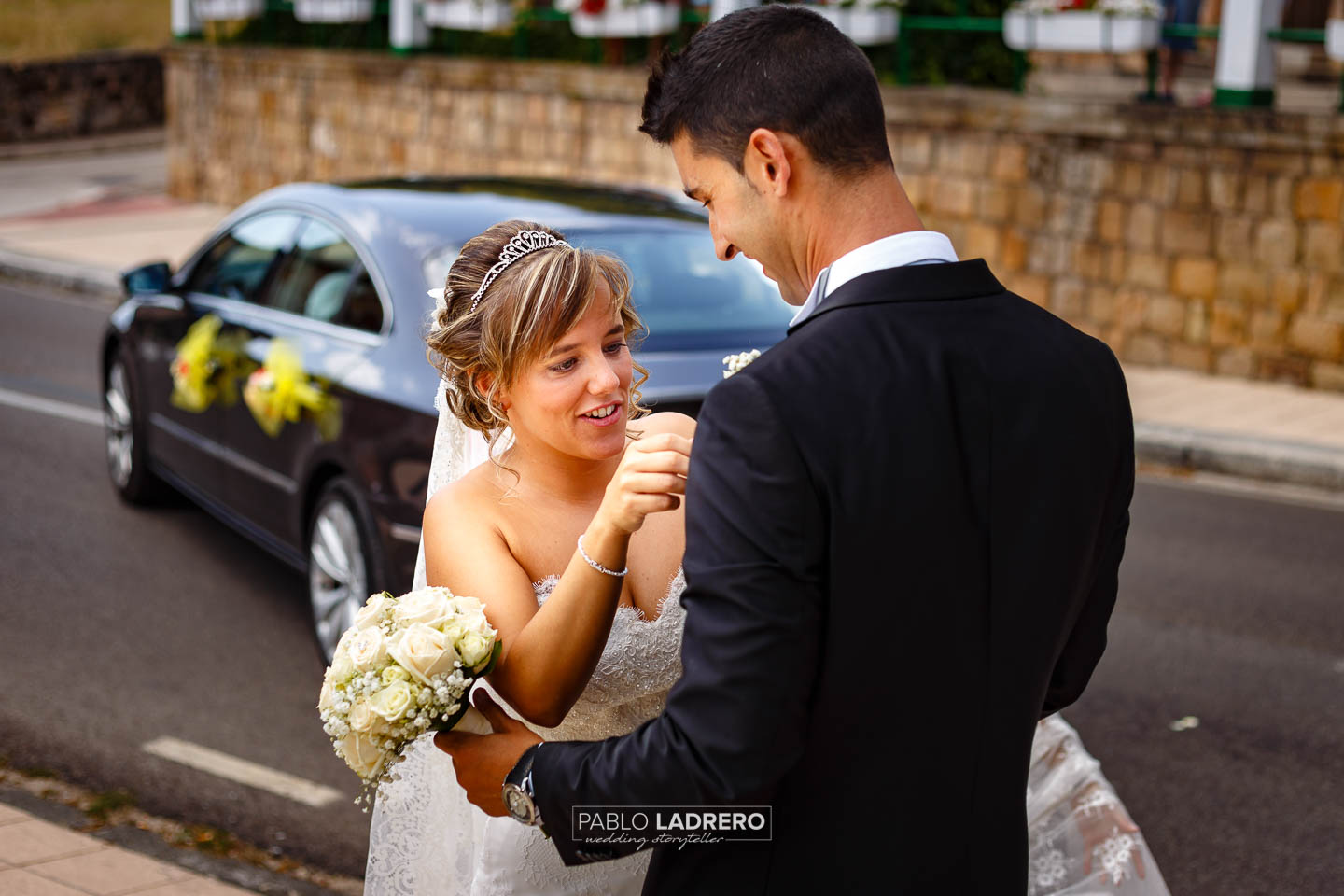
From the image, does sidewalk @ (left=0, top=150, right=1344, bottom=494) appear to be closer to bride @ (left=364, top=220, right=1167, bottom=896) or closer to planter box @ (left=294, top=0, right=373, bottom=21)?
planter box @ (left=294, top=0, right=373, bottom=21)

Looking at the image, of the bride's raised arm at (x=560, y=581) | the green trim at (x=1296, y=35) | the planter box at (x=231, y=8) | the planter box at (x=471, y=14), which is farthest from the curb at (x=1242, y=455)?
the planter box at (x=231, y=8)

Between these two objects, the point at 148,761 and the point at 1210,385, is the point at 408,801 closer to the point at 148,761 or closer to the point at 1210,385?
the point at 148,761

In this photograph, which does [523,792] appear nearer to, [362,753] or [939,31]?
[362,753]

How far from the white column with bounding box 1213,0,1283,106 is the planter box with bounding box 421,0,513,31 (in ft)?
26.6

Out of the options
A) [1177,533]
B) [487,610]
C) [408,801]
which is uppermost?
[487,610]

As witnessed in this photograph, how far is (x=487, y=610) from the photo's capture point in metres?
2.35

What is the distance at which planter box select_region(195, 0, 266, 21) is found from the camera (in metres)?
20.1

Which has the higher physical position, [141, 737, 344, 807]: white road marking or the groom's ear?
the groom's ear

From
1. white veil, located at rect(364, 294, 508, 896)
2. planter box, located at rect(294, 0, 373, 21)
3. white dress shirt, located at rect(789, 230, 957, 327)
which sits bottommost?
white veil, located at rect(364, 294, 508, 896)

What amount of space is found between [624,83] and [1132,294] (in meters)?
5.77

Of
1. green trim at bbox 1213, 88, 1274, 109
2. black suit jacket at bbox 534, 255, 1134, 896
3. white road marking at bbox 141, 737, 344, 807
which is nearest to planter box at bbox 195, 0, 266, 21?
green trim at bbox 1213, 88, 1274, 109

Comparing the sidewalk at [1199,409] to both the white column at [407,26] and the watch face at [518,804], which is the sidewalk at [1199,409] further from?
the watch face at [518,804]

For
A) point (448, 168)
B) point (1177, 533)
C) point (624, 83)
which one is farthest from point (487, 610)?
point (448, 168)

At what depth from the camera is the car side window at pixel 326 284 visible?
5641 millimetres
